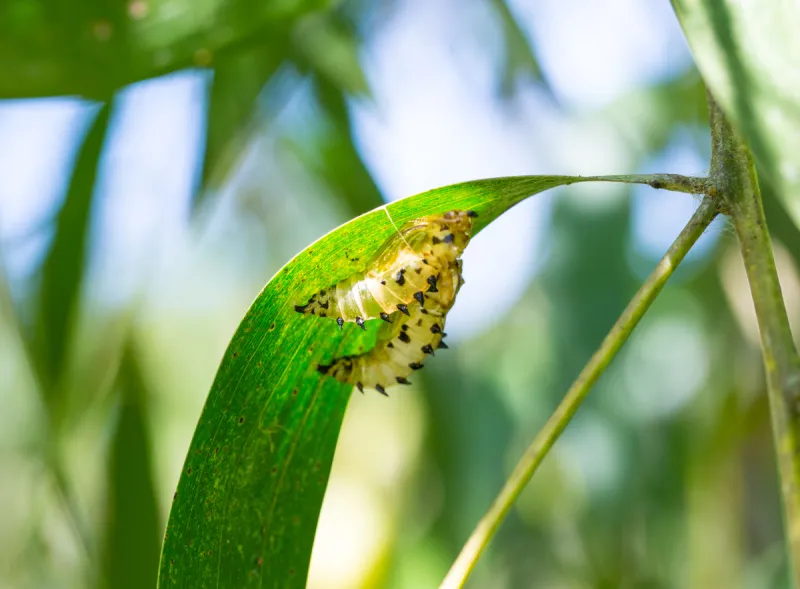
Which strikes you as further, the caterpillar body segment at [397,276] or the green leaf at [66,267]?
the green leaf at [66,267]

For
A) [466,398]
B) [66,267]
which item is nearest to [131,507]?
[66,267]

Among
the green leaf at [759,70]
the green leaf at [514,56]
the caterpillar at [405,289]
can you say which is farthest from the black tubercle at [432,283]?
the green leaf at [514,56]

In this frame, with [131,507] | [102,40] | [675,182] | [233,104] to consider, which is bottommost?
[675,182]

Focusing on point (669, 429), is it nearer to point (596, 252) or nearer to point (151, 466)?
point (596, 252)

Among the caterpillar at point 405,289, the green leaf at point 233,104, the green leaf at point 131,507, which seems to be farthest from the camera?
the green leaf at point 233,104

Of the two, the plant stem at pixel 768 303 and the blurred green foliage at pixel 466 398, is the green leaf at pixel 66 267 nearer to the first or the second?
the blurred green foliage at pixel 466 398

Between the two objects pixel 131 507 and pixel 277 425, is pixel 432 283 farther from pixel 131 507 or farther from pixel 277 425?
pixel 131 507
